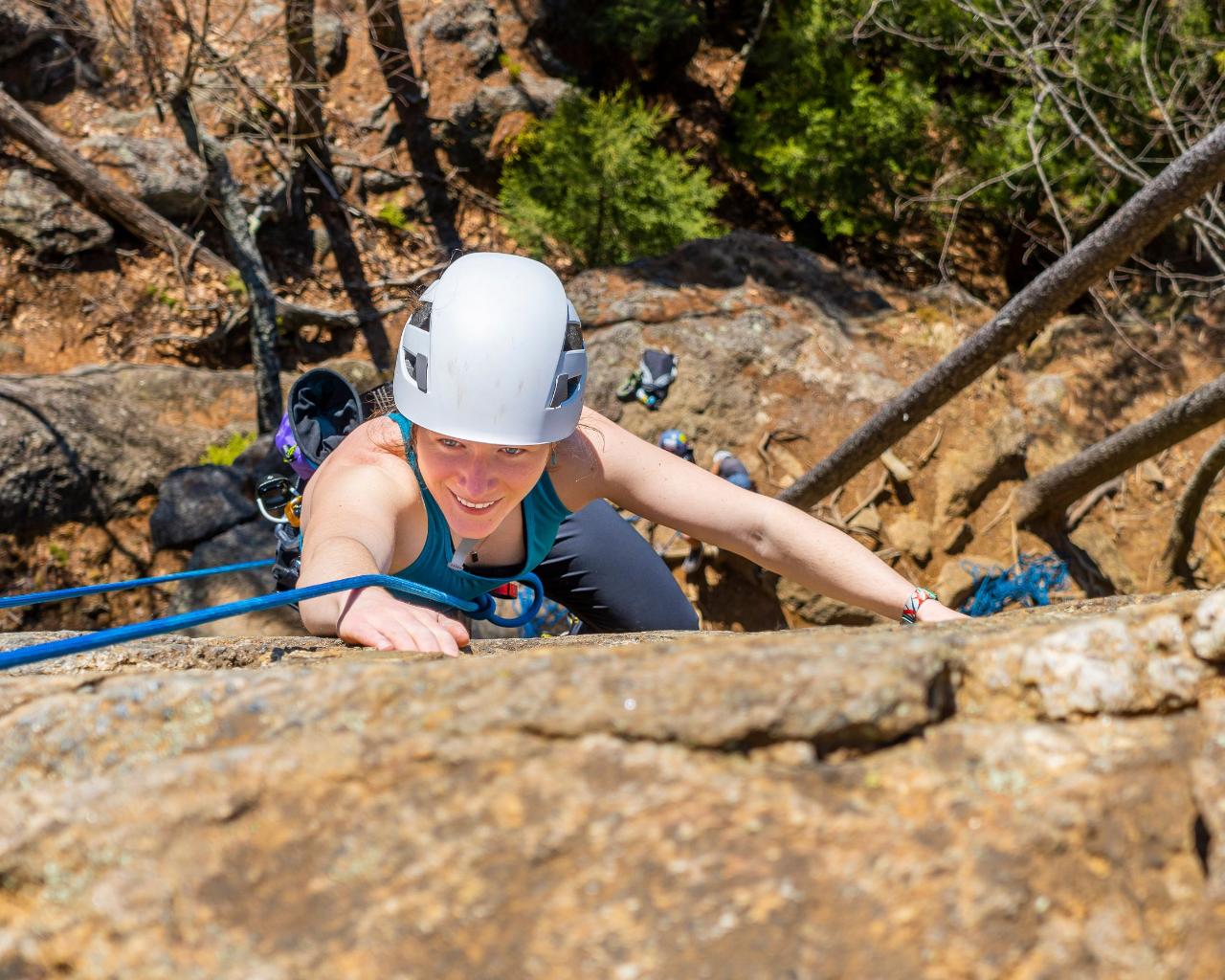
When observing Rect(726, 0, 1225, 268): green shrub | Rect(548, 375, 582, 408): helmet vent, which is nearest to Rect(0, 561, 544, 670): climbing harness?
Rect(548, 375, 582, 408): helmet vent

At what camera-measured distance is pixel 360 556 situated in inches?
81.6

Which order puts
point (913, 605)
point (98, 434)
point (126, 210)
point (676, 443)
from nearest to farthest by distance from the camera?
point (913, 605) < point (676, 443) < point (98, 434) < point (126, 210)

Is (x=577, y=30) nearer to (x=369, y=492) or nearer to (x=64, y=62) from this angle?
(x=64, y=62)

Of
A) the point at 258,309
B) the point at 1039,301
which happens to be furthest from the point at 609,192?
the point at 1039,301

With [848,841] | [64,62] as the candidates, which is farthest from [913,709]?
[64,62]

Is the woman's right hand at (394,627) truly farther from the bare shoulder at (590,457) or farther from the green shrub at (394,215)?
the green shrub at (394,215)

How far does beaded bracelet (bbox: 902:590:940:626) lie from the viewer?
2199 mm

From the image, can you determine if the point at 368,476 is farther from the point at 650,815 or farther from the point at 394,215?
the point at 394,215

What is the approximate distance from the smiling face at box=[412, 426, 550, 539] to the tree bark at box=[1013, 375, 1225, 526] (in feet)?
9.33

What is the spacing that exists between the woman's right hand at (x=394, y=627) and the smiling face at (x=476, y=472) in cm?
47

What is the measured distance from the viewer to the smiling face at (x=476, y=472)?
2301 millimetres

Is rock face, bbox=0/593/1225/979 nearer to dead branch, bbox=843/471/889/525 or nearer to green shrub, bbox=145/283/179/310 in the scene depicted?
dead branch, bbox=843/471/889/525

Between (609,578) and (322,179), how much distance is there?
328 inches

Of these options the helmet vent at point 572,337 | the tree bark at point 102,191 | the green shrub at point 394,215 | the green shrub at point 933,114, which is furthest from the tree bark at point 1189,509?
the tree bark at point 102,191
